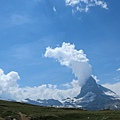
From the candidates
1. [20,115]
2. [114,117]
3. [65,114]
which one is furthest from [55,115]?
Result: [114,117]

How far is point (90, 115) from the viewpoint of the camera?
76250mm

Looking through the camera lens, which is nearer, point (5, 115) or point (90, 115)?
point (5, 115)

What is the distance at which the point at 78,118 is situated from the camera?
73312 mm

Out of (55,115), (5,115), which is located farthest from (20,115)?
(55,115)

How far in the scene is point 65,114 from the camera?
74812 millimetres

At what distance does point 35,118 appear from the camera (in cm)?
7006

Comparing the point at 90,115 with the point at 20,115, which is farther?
the point at 90,115

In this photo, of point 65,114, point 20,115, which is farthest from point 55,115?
point 20,115

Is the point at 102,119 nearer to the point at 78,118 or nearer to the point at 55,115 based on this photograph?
the point at 78,118

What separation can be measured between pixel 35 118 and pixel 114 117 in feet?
67.5

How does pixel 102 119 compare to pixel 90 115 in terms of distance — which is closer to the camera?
pixel 102 119

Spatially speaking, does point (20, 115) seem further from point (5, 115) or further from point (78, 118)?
point (78, 118)

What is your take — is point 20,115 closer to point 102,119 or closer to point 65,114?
point 65,114

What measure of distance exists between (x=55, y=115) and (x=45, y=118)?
3507mm
